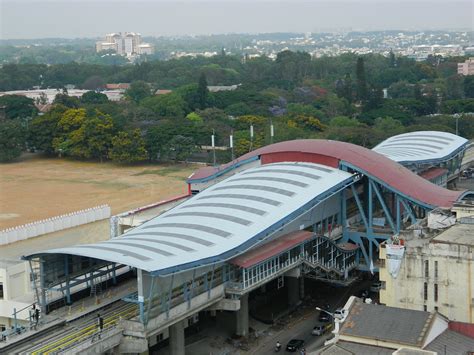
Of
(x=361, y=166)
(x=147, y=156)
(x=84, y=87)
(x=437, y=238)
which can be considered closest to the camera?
(x=437, y=238)

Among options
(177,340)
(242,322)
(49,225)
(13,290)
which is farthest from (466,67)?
(177,340)

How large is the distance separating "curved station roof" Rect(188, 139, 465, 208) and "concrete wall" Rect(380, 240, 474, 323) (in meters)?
9.14

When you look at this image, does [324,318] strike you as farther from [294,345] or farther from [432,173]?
[432,173]

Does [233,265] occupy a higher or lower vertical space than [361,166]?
lower

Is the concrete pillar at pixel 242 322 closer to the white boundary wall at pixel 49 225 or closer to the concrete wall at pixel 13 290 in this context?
the concrete wall at pixel 13 290

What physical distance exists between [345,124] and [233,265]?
66.2m

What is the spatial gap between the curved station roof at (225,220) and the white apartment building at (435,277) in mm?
6305

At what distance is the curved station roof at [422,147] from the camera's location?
54094mm

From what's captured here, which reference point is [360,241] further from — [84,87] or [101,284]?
[84,87]

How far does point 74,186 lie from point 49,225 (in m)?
Answer: 27.1

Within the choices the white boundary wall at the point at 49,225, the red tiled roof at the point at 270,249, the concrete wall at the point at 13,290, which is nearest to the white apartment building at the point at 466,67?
the white boundary wall at the point at 49,225

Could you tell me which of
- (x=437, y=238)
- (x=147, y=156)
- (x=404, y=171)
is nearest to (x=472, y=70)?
(x=147, y=156)

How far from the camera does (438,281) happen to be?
30.3 metres

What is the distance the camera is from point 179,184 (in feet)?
247
